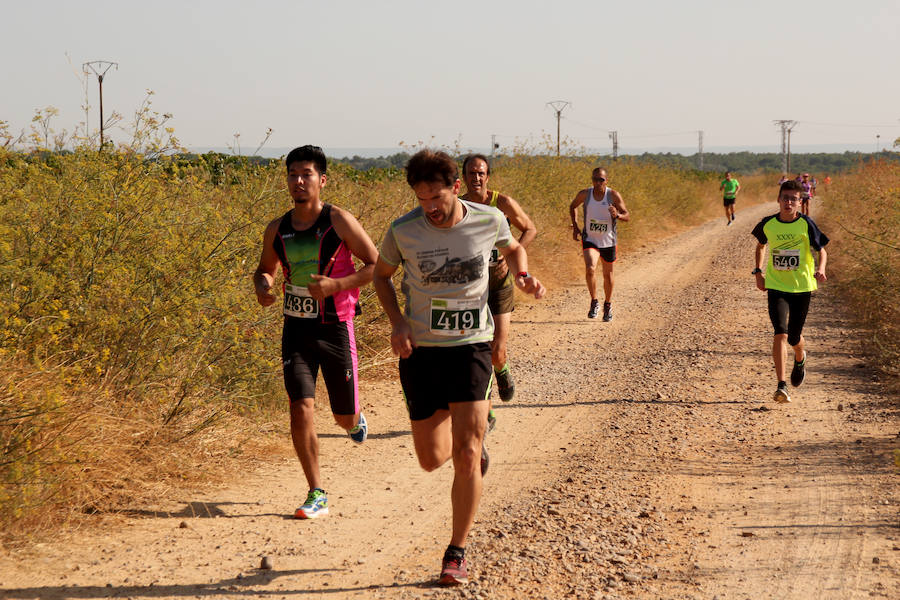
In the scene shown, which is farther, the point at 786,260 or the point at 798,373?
the point at 798,373

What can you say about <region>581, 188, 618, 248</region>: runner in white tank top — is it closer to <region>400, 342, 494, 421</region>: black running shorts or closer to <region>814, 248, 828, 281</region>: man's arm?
<region>814, 248, 828, 281</region>: man's arm

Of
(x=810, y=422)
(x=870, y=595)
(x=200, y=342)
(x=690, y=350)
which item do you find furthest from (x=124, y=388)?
(x=690, y=350)

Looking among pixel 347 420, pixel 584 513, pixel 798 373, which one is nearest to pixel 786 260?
pixel 798 373

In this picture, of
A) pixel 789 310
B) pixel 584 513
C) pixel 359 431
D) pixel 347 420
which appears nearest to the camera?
pixel 584 513

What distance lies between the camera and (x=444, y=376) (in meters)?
4.29

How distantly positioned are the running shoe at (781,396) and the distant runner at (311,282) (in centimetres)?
414

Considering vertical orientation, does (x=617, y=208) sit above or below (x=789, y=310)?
above

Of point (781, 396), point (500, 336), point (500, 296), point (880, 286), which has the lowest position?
point (781, 396)

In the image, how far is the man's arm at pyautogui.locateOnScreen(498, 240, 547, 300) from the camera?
4539 mm

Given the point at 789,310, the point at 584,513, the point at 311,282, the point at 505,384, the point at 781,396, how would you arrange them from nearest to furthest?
the point at 311,282 → the point at 584,513 → the point at 505,384 → the point at 781,396 → the point at 789,310

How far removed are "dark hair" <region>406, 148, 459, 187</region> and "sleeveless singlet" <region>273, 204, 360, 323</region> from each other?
1.14 meters

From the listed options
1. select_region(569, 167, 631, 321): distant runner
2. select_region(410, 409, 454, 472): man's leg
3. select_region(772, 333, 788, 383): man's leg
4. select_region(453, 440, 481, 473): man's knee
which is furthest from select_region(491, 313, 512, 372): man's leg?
select_region(569, 167, 631, 321): distant runner

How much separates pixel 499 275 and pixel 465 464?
2.64 m

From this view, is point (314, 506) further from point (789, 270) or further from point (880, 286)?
point (880, 286)
